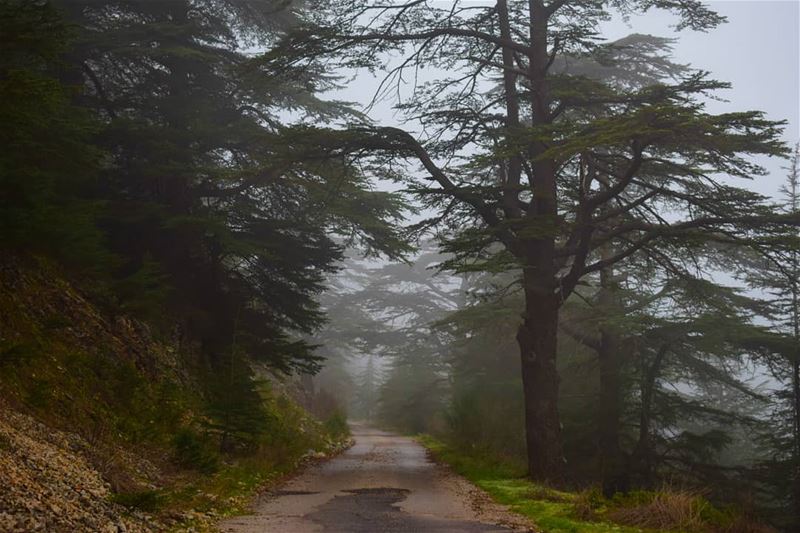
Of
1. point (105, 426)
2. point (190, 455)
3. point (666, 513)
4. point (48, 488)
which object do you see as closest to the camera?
point (48, 488)

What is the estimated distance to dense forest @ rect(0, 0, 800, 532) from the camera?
9.99 meters

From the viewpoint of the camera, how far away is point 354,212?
53.1 ft

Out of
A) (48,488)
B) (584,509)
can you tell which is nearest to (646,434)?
(584,509)

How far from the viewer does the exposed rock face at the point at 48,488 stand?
548 cm

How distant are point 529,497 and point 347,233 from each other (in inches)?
324

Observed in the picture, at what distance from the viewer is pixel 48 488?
6.14m

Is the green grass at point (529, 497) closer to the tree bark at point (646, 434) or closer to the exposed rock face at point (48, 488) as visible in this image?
the tree bark at point (646, 434)

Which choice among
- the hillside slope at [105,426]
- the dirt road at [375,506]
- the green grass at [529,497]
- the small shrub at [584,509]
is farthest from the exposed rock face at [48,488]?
the small shrub at [584,509]

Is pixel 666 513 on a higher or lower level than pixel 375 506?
higher

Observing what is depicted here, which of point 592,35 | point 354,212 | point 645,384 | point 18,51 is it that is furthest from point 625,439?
point 18,51

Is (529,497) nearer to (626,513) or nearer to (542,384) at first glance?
(626,513)

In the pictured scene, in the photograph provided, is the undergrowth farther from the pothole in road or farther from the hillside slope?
the hillside slope

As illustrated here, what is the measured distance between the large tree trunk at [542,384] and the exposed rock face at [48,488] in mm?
8387

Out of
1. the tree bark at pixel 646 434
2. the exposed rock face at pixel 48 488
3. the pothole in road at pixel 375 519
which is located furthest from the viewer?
the tree bark at pixel 646 434
